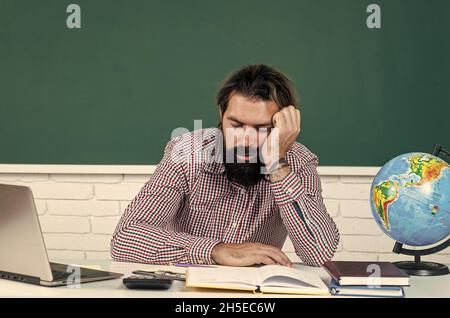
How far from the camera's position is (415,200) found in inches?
76.5

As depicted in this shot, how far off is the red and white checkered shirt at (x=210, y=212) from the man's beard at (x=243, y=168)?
0.11 feet

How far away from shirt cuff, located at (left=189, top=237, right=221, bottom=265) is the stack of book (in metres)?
0.43

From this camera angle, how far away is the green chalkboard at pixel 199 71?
314 centimetres

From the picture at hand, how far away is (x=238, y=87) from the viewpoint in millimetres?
2400

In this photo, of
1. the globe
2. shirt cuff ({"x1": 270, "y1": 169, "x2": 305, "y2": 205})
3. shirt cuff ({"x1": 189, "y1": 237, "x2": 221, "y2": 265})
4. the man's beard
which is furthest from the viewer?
the man's beard

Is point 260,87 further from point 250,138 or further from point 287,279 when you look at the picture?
point 287,279

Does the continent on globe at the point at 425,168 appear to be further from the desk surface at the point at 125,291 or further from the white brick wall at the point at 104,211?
the white brick wall at the point at 104,211

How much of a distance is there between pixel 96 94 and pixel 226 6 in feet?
2.42

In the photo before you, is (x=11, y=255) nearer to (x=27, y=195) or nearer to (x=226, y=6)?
(x=27, y=195)

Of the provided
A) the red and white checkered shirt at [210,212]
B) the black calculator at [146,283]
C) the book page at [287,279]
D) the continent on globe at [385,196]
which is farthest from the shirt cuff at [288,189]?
the black calculator at [146,283]

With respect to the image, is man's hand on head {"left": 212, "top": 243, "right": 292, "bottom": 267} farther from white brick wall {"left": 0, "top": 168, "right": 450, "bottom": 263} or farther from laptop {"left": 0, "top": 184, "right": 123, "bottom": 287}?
white brick wall {"left": 0, "top": 168, "right": 450, "bottom": 263}

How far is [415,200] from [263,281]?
0.56 metres

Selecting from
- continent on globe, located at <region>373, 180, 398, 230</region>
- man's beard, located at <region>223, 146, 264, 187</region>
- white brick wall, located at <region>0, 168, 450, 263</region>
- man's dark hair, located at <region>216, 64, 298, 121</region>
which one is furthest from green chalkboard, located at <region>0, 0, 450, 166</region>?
continent on globe, located at <region>373, 180, 398, 230</region>

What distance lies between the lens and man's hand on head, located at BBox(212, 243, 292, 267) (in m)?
1.99
